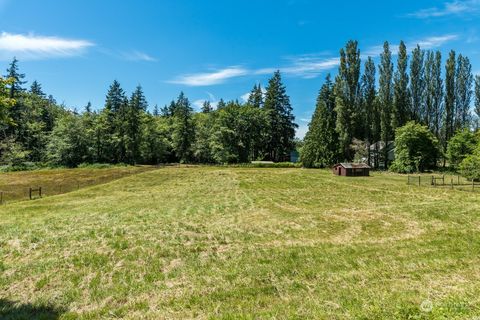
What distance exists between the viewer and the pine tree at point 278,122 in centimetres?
7675

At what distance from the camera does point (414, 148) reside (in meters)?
49.7

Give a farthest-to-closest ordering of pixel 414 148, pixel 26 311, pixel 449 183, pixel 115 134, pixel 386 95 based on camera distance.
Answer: pixel 115 134 < pixel 386 95 < pixel 414 148 < pixel 449 183 < pixel 26 311

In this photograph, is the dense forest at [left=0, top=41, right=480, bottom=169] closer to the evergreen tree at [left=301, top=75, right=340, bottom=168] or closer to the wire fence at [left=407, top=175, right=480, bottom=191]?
the evergreen tree at [left=301, top=75, right=340, bottom=168]

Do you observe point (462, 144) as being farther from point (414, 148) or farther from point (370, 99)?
point (370, 99)

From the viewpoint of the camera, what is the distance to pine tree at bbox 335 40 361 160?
56.6 meters

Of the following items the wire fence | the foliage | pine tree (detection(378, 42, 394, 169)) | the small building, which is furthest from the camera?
pine tree (detection(378, 42, 394, 169))

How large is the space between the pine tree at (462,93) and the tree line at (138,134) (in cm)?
3538

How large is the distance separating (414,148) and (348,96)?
15276mm

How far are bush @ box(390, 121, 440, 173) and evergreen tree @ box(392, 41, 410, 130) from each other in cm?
553

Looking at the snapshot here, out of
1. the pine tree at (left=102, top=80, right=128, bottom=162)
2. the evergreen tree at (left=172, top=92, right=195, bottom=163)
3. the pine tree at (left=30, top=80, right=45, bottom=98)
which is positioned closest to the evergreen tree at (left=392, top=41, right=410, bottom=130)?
the evergreen tree at (left=172, top=92, right=195, bottom=163)

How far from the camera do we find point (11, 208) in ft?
78.0

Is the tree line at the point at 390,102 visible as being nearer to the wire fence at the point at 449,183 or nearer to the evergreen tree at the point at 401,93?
the evergreen tree at the point at 401,93

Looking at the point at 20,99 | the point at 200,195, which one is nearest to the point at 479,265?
the point at 200,195

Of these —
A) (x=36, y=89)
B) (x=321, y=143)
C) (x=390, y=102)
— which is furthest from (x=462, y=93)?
(x=36, y=89)
